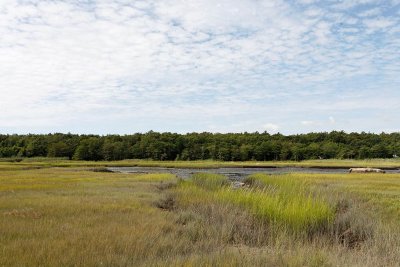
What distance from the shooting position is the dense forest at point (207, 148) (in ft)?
488

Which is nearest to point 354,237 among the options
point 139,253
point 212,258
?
point 212,258

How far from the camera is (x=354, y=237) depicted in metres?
14.6

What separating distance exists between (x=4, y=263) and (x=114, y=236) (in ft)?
10.7

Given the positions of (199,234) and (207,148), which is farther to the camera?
(207,148)

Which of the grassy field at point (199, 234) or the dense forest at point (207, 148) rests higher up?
the dense forest at point (207, 148)

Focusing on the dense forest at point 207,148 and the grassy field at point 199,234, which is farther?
the dense forest at point 207,148

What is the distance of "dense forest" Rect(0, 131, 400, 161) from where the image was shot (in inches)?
5856

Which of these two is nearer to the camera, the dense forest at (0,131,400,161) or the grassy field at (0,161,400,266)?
the grassy field at (0,161,400,266)

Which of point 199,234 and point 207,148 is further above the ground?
point 207,148

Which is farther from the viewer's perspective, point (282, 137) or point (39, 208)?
point (282, 137)

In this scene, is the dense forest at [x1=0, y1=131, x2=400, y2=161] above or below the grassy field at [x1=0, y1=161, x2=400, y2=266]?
above

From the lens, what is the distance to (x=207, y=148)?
520ft

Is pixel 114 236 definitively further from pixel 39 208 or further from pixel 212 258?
pixel 39 208

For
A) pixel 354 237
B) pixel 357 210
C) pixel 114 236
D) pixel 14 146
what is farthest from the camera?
pixel 14 146
